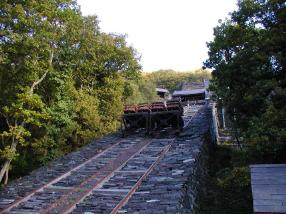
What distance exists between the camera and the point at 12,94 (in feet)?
52.9

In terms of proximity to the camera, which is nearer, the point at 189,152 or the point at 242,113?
the point at 242,113

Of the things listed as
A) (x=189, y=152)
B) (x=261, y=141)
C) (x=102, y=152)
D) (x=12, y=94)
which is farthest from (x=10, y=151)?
(x=261, y=141)

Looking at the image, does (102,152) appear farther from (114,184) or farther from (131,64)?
(131,64)

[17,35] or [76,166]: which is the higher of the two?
[17,35]

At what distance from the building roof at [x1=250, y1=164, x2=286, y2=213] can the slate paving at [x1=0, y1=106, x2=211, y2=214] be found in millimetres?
2135

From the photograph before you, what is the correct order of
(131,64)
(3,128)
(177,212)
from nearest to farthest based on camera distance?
(177,212), (3,128), (131,64)

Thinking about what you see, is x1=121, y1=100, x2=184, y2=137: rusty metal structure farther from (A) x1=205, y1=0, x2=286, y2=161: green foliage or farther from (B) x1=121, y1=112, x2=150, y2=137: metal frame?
(A) x1=205, y1=0, x2=286, y2=161: green foliage

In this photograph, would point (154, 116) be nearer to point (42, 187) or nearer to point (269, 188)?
point (42, 187)

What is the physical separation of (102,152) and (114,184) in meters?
4.93

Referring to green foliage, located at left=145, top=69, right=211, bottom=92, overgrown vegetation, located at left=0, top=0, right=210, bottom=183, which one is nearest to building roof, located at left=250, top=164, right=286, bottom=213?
overgrown vegetation, located at left=0, top=0, right=210, bottom=183

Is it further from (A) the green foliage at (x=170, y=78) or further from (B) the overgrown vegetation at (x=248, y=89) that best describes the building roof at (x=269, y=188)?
(A) the green foliage at (x=170, y=78)

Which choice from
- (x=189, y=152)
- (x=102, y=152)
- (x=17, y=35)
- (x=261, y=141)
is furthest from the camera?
(x=102, y=152)

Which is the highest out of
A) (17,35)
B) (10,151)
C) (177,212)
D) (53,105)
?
(17,35)

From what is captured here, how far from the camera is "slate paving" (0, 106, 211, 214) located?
10.7 meters
